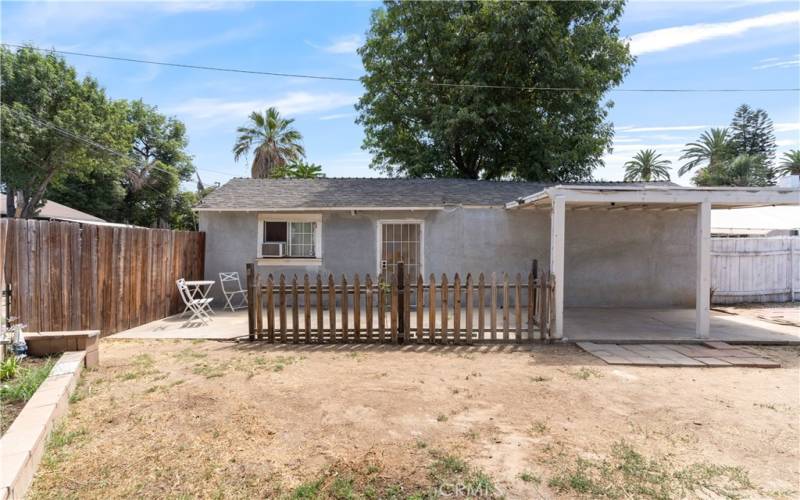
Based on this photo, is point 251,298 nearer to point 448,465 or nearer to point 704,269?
point 448,465

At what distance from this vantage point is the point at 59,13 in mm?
8484

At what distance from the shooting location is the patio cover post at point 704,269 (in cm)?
720

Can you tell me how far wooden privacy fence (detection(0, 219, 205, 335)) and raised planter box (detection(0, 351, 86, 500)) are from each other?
72.4 inches

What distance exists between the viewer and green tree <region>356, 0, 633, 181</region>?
16750 mm

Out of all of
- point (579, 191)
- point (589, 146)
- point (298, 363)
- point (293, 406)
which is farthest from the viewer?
point (589, 146)

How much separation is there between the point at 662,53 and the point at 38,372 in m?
16.3

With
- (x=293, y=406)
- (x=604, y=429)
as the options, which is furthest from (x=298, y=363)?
(x=604, y=429)

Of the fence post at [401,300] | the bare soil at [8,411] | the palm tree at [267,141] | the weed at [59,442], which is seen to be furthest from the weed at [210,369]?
the palm tree at [267,141]

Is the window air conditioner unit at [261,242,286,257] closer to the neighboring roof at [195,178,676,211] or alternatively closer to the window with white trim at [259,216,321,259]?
the window with white trim at [259,216,321,259]

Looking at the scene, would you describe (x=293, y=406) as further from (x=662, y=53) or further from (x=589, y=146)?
(x=589, y=146)

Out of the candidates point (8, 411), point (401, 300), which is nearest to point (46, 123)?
point (401, 300)

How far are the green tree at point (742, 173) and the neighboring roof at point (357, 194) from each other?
31570mm

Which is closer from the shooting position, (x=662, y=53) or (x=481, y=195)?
(x=481, y=195)

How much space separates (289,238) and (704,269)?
9.19m
